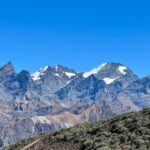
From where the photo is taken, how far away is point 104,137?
123 ft

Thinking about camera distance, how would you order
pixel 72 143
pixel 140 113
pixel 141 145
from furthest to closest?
1. pixel 140 113
2. pixel 72 143
3. pixel 141 145

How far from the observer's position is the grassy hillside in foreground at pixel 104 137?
114ft

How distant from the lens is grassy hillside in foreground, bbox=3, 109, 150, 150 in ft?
114

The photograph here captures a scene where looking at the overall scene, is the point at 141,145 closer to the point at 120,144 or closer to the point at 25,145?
the point at 120,144

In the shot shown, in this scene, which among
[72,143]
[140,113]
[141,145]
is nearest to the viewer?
[141,145]

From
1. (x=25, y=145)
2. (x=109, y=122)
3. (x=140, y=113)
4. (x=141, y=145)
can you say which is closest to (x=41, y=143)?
(x=25, y=145)

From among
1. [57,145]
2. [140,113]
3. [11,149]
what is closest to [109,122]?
[140,113]

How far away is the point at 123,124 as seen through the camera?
3950cm

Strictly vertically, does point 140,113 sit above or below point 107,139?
above

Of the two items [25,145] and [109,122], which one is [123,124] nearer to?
[109,122]

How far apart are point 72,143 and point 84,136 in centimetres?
136

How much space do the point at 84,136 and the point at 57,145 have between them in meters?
2.30

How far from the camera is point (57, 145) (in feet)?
130

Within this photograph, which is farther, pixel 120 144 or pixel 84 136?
pixel 84 136
